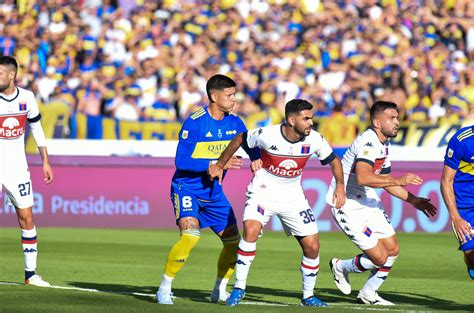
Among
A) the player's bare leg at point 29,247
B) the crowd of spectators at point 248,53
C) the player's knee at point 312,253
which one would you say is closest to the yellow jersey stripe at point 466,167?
the player's knee at point 312,253

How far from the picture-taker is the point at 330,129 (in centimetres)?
2294

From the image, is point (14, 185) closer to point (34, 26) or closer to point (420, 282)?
point (420, 282)

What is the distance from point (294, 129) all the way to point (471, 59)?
634 inches

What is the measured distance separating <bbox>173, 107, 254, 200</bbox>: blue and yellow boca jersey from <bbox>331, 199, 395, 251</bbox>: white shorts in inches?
62.6

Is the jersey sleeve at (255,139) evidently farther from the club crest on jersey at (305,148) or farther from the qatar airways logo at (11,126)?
the qatar airways logo at (11,126)

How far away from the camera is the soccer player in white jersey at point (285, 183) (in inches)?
441

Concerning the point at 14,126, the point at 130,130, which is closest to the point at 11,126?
the point at 14,126

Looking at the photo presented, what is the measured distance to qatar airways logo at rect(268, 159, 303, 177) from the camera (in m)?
11.3

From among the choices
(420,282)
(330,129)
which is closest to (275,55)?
(330,129)

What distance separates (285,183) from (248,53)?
15.2 meters

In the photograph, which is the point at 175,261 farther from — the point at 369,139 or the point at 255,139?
the point at 369,139

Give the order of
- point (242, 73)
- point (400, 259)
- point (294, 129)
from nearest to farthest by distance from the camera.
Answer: point (294, 129), point (400, 259), point (242, 73)

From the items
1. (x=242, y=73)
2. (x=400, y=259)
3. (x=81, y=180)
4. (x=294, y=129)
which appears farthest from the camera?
(x=242, y=73)

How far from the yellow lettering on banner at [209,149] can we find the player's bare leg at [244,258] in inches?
35.8
